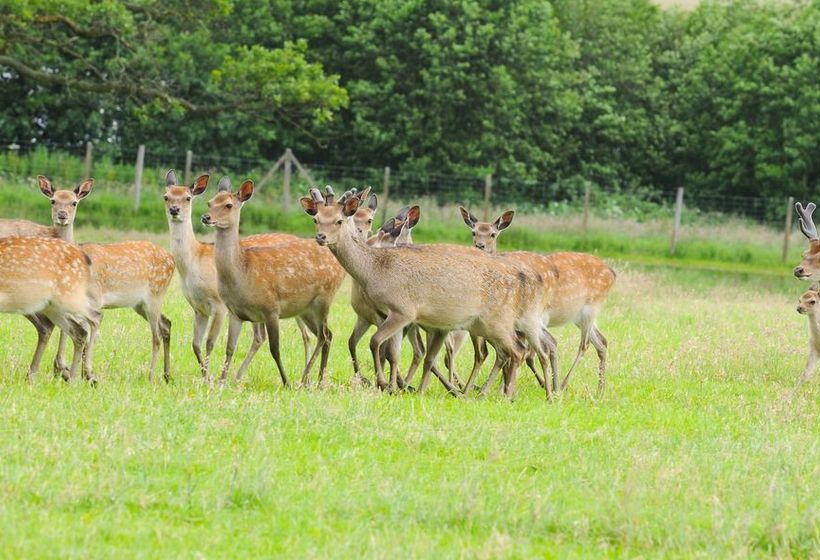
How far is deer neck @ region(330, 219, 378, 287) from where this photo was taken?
10.0 metres

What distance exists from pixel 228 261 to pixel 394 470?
141 inches

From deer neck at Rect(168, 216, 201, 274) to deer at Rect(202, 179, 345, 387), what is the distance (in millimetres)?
353

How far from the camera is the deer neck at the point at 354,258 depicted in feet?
32.8

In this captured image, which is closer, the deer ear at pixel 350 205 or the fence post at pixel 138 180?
the deer ear at pixel 350 205

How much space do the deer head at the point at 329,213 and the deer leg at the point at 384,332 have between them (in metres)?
0.69

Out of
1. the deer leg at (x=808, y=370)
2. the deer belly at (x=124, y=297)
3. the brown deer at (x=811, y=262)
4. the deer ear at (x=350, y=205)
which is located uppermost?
the deer ear at (x=350, y=205)

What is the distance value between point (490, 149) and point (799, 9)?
16.8m

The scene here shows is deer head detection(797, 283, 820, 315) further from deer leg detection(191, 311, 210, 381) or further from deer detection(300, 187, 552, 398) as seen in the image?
deer leg detection(191, 311, 210, 381)

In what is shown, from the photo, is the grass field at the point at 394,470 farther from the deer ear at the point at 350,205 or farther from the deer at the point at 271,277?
the deer ear at the point at 350,205

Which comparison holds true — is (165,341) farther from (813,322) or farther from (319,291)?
(813,322)

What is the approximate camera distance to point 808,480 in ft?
23.5

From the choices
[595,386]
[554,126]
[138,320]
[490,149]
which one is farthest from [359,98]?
[595,386]

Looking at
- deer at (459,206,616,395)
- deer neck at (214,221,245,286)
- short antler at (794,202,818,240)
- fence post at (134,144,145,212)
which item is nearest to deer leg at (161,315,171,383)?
deer neck at (214,221,245,286)

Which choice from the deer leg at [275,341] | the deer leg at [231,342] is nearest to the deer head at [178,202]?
the deer leg at [231,342]
